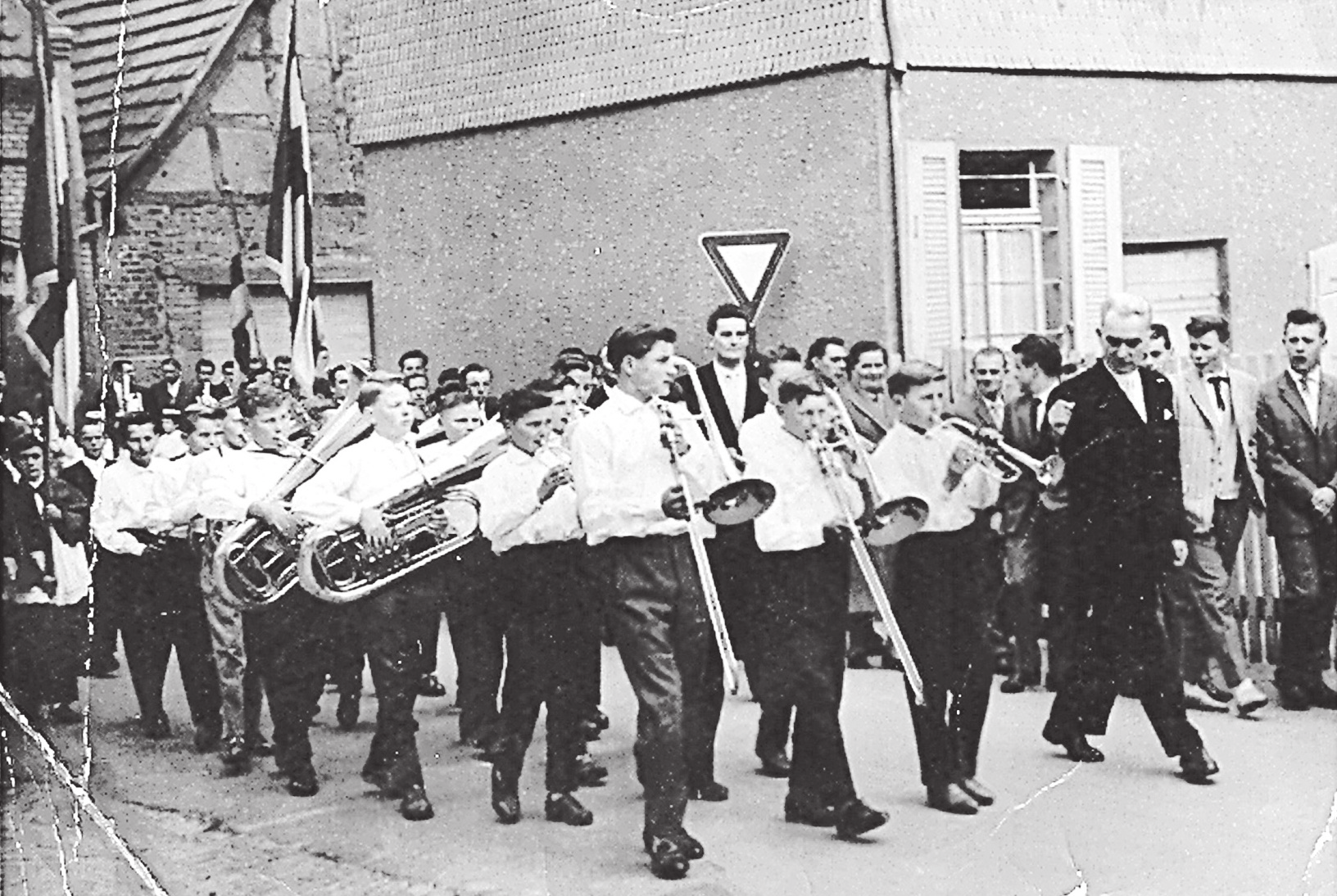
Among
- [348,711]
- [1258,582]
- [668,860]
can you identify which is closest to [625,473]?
[668,860]

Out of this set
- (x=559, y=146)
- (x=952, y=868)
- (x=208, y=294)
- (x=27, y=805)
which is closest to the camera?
(x=952, y=868)

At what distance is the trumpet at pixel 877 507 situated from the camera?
584cm

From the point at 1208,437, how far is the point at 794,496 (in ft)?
8.41

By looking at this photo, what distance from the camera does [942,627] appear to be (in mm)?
5996

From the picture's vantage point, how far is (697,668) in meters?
6.06

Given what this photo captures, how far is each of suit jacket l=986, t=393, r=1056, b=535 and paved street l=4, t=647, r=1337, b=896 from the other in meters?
1.02

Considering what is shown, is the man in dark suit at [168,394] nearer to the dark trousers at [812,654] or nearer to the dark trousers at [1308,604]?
the dark trousers at [812,654]

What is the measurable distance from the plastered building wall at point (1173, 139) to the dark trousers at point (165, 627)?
4.20 m

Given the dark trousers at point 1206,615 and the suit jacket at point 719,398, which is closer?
the suit jacket at point 719,398

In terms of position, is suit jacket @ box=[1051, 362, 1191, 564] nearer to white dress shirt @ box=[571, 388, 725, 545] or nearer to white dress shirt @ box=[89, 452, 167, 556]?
white dress shirt @ box=[571, 388, 725, 545]

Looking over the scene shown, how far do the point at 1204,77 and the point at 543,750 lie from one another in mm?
4806

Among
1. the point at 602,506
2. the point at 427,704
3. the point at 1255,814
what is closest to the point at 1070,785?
the point at 1255,814

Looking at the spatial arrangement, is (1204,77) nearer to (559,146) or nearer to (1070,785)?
(559,146)

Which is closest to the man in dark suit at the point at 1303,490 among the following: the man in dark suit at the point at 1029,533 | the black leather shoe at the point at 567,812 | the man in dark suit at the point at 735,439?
the man in dark suit at the point at 1029,533
